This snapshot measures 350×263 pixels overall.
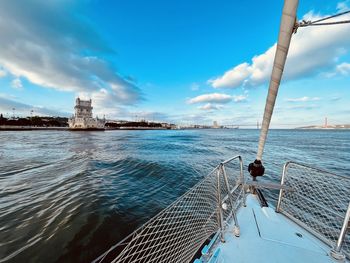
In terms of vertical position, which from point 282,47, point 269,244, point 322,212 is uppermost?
point 282,47

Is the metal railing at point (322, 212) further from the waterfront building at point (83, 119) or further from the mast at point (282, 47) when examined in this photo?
the waterfront building at point (83, 119)

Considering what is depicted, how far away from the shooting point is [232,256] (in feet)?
6.82

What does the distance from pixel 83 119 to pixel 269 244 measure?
94638mm

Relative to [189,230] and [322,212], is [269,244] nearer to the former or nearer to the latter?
[189,230]

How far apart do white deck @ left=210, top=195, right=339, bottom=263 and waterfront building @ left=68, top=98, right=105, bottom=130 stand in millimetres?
93208

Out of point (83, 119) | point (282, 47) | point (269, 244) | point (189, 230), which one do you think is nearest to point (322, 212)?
point (189, 230)

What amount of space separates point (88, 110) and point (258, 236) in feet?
341

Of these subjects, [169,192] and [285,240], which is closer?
[285,240]

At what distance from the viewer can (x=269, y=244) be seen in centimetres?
230

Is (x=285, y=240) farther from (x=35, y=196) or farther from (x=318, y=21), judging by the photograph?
(x=35, y=196)

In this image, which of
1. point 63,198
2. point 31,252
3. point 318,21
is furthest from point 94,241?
point 318,21

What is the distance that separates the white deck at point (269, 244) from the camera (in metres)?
2.07

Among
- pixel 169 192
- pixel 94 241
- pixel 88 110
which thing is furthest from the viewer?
pixel 88 110

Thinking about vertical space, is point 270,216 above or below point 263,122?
below
